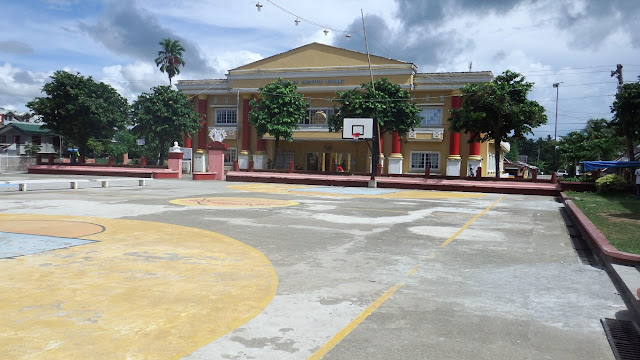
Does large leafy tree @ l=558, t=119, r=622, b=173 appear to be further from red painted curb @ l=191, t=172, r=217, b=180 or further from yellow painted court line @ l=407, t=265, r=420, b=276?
yellow painted court line @ l=407, t=265, r=420, b=276

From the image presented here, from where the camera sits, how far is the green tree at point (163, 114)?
46250 millimetres

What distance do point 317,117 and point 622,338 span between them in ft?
140

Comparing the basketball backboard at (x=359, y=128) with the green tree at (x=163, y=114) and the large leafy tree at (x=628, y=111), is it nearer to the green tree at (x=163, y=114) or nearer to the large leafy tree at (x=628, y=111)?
the large leafy tree at (x=628, y=111)

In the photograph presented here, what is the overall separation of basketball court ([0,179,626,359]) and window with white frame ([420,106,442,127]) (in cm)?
3303

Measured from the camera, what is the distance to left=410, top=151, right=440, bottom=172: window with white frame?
44375 millimetres

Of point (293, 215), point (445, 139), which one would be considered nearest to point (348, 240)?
point (293, 215)

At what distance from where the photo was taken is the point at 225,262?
7.86 metres

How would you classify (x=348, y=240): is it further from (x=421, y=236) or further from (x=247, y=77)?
(x=247, y=77)

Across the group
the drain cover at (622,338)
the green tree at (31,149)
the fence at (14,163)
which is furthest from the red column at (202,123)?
the drain cover at (622,338)

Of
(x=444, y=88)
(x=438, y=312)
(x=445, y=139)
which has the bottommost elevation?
(x=438, y=312)

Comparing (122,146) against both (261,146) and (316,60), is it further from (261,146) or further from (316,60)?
(316,60)

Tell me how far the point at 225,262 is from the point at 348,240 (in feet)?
10.5

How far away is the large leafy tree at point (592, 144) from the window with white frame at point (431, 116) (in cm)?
2188

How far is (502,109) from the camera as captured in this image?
31.4 meters
